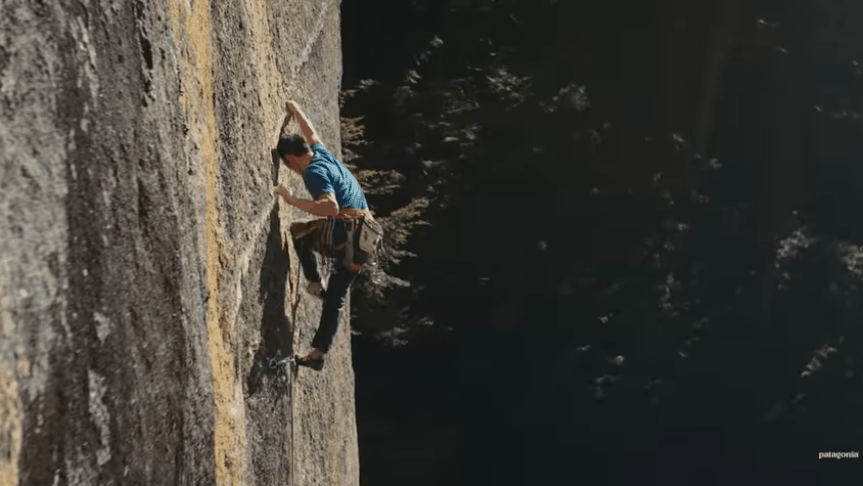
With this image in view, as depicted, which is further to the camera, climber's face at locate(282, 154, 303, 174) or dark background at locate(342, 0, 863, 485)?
dark background at locate(342, 0, 863, 485)

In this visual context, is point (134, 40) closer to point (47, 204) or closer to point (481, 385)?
point (47, 204)

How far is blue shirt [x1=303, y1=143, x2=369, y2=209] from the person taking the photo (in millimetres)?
2283

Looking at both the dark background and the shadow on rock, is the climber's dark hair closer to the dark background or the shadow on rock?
the shadow on rock

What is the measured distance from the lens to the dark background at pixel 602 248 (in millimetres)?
5539

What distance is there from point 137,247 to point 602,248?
4.81m

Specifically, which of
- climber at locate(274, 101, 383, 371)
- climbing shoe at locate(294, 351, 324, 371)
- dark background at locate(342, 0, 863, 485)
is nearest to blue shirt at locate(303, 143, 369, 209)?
climber at locate(274, 101, 383, 371)

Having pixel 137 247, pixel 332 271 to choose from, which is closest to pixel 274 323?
pixel 332 271

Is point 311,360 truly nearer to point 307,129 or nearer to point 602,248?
point 307,129

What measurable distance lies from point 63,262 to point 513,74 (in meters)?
4.94

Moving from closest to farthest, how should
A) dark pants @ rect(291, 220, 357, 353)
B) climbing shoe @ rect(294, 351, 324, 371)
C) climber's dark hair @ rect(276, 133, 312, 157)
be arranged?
1. climber's dark hair @ rect(276, 133, 312, 157)
2. dark pants @ rect(291, 220, 357, 353)
3. climbing shoe @ rect(294, 351, 324, 371)

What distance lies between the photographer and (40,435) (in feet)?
2.84

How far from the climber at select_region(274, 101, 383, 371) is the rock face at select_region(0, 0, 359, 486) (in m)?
0.12

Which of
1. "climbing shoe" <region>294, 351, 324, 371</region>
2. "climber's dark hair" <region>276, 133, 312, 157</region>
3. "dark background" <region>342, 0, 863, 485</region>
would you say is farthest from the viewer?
"dark background" <region>342, 0, 863, 485</region>

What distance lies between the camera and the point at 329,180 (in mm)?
2316
